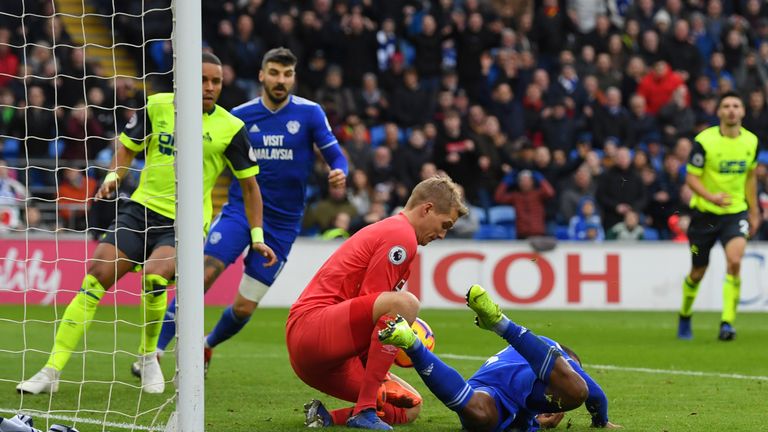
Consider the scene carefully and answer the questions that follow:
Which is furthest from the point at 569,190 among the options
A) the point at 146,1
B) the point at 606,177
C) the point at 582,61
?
the point at 146,1

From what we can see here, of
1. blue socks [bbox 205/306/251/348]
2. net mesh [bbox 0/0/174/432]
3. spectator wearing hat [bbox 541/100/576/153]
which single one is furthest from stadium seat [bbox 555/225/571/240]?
blue socks [bbox 205/306/251/348]

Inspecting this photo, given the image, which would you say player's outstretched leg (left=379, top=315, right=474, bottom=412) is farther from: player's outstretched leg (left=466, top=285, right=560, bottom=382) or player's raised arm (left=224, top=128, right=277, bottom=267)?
player's raised arm (left=224, top=128, right=277, bottom=267)

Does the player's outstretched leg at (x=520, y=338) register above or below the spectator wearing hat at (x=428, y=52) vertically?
below

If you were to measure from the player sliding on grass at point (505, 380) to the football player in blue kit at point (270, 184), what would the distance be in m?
3.14

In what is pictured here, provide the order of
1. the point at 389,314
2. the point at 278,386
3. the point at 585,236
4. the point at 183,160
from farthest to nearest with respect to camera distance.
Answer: the point at 585,236
the point at 278,386
the point at 389,314
the point at 183,160

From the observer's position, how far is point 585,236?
18375mm

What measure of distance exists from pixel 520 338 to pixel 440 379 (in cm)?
45

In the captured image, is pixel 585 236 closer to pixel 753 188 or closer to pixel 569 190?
pixel 569 190

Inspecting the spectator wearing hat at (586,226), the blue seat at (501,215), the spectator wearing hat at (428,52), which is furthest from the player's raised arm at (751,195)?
the spectator wearing hat at (428,52)

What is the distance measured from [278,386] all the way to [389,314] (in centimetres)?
267

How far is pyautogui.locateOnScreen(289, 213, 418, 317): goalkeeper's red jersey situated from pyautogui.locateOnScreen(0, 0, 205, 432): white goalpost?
900 mm

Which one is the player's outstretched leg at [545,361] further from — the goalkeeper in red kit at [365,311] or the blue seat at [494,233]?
the blue seat at [494,233]

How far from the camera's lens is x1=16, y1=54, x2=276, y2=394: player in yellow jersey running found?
801cm

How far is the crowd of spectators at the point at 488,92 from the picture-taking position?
61.0 ft
